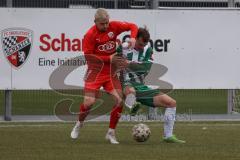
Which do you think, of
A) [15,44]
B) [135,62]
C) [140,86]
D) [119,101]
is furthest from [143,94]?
[15,44]

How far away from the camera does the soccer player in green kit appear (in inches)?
566

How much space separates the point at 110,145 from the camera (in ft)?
46.2

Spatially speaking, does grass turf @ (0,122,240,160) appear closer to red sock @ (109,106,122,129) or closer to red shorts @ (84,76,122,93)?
red sock @ (109,106,122,129)

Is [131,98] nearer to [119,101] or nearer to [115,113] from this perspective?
[119,101]

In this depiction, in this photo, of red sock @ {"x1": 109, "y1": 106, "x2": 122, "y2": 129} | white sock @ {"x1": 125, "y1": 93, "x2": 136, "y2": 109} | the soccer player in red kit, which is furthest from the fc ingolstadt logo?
red sock @ {"x1": 109, "y1": 106, "x2": 122, "y2": 129}

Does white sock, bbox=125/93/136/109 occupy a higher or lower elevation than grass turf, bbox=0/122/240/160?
higher

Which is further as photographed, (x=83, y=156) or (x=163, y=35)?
(x=163, y=35)

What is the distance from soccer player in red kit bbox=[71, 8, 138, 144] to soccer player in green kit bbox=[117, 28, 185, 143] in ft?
0.62

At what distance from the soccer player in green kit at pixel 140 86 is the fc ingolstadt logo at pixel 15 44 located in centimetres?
592

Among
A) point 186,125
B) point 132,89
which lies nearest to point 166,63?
point 186,125

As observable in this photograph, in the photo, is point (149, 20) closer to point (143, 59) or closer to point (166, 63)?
point (166, 63)

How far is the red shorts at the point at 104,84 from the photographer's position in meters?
14.8

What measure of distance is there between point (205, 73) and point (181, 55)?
2.62 ft

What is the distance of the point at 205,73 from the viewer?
2133cm
